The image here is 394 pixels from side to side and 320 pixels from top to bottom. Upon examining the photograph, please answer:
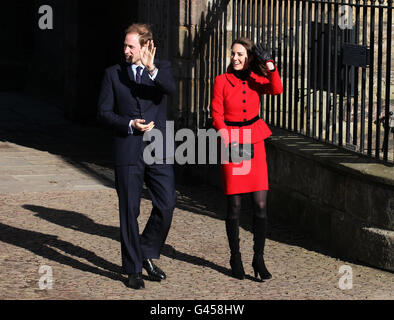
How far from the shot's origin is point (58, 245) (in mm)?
8219

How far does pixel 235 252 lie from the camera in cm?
733

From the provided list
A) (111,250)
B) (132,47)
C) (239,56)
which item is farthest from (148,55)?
(111,250)

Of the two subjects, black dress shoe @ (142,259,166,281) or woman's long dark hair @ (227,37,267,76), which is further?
woman's long dark hair @ (227,37,267,76)

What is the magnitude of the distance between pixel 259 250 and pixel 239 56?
143 cm

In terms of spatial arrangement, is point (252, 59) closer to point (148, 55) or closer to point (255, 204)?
point (148, 55)

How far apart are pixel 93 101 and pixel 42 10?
552 centimetres

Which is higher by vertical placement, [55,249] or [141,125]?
[141,125]

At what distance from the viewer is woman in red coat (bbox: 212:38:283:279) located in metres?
7.33

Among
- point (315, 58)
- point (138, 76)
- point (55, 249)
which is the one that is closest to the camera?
point (138, 76)
